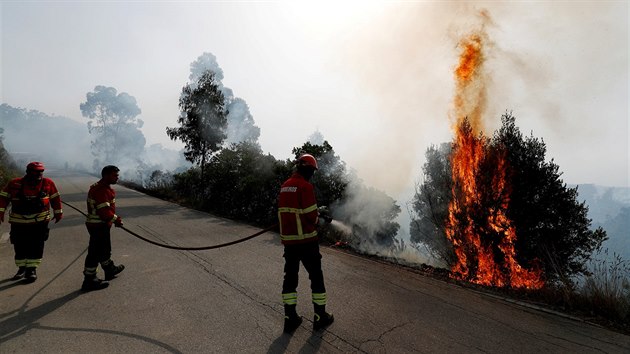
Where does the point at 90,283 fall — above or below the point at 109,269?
below

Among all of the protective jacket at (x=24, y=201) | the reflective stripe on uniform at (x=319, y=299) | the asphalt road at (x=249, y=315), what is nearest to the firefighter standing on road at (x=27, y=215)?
the protective jacket at (x=24, y=201)

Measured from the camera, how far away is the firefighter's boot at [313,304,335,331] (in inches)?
151

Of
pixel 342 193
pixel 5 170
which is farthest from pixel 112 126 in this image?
pixel 342 193

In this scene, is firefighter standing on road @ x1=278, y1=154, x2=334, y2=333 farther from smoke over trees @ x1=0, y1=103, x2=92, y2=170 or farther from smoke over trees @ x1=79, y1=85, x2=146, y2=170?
smoke over trees @ x1=0, y1=103, x2=92, y2=170

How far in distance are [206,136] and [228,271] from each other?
14577mm

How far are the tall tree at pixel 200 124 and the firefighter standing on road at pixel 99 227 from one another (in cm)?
1372

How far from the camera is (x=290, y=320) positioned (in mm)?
3779

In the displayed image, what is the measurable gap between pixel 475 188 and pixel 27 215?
995 cm

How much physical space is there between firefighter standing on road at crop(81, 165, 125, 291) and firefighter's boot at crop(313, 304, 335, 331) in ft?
11.8

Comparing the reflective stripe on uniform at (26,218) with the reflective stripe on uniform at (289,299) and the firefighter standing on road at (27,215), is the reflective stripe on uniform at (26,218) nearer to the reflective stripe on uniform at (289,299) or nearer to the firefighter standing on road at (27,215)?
the firefighter standing on road at (27,215)

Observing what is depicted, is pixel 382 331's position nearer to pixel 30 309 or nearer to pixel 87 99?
pixel 30 309

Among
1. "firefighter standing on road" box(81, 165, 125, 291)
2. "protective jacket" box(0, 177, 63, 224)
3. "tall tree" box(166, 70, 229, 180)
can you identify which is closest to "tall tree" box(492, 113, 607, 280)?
"firefighter standing on road" box(81, 165, 125, 291)

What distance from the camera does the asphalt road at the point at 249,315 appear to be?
11.5ft

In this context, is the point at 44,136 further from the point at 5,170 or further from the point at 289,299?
the point at 289,299
